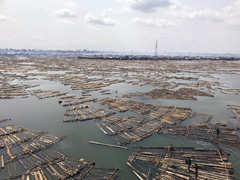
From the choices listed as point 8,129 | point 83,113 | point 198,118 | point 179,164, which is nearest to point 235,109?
point 198,118

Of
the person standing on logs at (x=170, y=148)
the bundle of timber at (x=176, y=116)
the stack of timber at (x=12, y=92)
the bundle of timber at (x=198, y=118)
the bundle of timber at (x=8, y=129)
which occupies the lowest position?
the person standing on logs at (x=170, y=148)

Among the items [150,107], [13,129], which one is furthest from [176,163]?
[13,129]

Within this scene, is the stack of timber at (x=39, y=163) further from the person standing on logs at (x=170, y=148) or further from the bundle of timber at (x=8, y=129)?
the person standing on logs at (x=170, y=148)

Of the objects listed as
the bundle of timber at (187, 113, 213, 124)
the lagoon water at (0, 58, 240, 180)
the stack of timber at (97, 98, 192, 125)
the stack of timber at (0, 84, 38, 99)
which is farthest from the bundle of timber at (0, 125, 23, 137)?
the bundle of timber at (187, 113, 213, 124)

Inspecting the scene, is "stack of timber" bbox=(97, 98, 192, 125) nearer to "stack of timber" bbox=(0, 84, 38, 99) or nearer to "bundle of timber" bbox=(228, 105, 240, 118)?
"bundle of timber" bbox=(228, 105, 240, 118)

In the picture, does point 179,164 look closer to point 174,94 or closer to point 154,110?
point 154,110

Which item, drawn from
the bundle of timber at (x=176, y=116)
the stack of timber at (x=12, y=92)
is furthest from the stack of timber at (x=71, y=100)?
the bundle of timber at (x=176, y=116)
